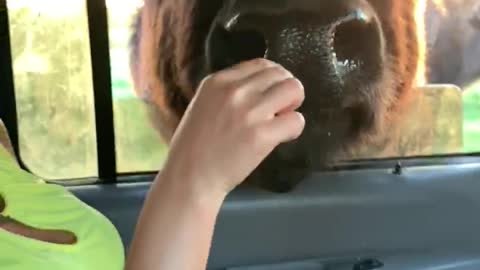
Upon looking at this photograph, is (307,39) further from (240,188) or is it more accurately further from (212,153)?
(212,153)

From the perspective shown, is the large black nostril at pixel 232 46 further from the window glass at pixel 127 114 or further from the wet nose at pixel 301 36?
the window glass at pixel 127 114

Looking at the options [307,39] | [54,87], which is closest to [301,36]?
[307,39]

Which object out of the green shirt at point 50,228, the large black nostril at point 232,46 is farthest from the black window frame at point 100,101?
the green shirt at point 50,228

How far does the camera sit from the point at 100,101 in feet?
3.94

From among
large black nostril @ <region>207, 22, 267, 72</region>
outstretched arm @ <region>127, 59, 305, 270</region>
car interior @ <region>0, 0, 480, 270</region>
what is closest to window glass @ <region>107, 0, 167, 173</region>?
car interior @ <region>0, 0, 480, 270</region>

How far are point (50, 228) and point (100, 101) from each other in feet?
2.08

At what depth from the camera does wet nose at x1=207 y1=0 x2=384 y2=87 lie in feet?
3.25

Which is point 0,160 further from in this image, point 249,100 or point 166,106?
point 166,106

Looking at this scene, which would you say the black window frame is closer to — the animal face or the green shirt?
the animal face

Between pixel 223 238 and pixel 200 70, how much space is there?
9.6 inches

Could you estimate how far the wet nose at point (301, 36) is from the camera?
99 cm

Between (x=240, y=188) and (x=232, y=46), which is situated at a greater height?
(x=232, y=46)

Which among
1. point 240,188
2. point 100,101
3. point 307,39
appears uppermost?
point 307,39

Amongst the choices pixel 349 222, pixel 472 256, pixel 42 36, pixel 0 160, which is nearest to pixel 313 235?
pixel 349 222
